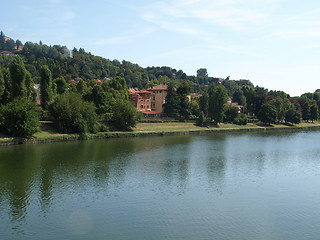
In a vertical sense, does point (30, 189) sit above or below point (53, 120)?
below

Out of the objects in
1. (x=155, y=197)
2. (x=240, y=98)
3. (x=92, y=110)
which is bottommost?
(x=155, y=197)

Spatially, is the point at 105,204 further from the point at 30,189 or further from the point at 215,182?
the point at 215,182

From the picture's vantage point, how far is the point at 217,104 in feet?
268

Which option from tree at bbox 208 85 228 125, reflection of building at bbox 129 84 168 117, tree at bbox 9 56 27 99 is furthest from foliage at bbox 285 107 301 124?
tree at bbox 9 56 27 99

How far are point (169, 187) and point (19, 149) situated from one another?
2552 cm

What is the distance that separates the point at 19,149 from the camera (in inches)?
1597

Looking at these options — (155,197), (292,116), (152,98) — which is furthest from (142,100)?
(155,197)

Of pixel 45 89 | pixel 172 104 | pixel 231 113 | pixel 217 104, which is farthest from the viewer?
pixel 231 113

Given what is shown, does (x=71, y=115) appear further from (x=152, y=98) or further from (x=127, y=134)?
(x=152, y=98)

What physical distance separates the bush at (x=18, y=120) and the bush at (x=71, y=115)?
7068 millimetres

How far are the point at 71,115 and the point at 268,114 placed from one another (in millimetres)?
61554

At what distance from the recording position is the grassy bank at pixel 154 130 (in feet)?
158

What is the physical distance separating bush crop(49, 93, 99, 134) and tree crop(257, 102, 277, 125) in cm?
5680

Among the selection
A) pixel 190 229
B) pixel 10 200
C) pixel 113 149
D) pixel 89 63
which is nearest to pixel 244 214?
pixel 190 229
